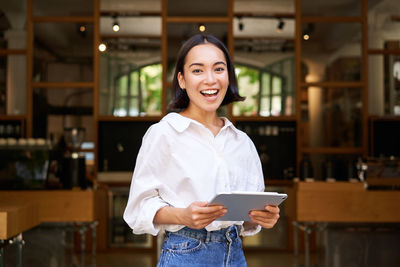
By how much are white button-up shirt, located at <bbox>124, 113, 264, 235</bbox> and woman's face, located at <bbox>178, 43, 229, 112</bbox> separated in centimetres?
6

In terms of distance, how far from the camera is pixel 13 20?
676cm

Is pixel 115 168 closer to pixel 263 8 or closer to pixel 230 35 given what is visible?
pixel 230 35

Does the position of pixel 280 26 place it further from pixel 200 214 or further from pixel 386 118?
pixel 200 214

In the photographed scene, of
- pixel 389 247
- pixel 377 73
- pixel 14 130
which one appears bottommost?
pixel 389 247

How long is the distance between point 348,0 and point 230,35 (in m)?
1.32

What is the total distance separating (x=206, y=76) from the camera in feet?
5.11

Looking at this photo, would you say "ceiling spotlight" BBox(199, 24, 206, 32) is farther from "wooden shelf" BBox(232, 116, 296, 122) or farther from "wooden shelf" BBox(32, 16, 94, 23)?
"wooden shelf" BBox(32, 16, 94, 23)

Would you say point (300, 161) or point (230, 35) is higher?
point (230, 35)

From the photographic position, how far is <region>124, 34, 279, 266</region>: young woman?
4.91 ft

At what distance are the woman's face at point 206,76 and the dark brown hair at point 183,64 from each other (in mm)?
14

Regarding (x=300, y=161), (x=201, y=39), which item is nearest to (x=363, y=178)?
(x=300, y=161)

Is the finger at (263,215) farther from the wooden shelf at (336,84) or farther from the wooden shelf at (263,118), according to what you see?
the wooden shelf at (336,84)

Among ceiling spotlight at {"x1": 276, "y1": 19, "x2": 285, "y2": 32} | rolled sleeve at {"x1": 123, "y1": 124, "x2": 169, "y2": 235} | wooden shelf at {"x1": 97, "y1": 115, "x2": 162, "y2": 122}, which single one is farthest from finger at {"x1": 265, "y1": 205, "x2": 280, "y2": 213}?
ceiling spotlight at {"x1": 276, "y1": 19, "x2": 285, "y2": 32}

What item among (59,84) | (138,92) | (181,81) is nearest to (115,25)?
(138,92)
